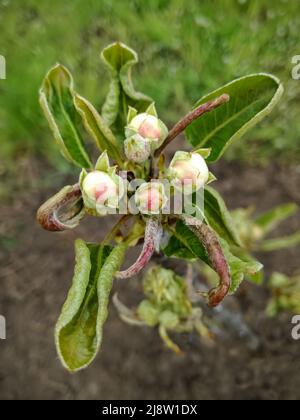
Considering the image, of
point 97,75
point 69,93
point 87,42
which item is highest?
point 87,42

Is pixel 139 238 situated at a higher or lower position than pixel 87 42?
lower

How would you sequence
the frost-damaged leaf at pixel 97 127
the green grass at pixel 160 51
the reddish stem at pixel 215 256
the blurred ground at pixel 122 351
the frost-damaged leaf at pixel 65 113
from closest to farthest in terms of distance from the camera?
1. the reddish stem at pixel 215 256
2. the frost-damaged leaf at pixel 97 127
3. the frost-damaged leaf at pixel 65 113
4. the blurred ground at pixel 122 351
5. the green grass at pixel 160 51

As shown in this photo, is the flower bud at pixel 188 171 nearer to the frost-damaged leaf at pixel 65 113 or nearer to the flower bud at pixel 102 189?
the flower bud at pixel 102 189

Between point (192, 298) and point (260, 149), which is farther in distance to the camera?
point (260, 149)

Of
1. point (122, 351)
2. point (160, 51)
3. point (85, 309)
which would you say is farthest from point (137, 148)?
point (160, 51)

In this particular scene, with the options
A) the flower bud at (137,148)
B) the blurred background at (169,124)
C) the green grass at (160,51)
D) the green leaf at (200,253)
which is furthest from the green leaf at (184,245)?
the green grass at (160,51)
